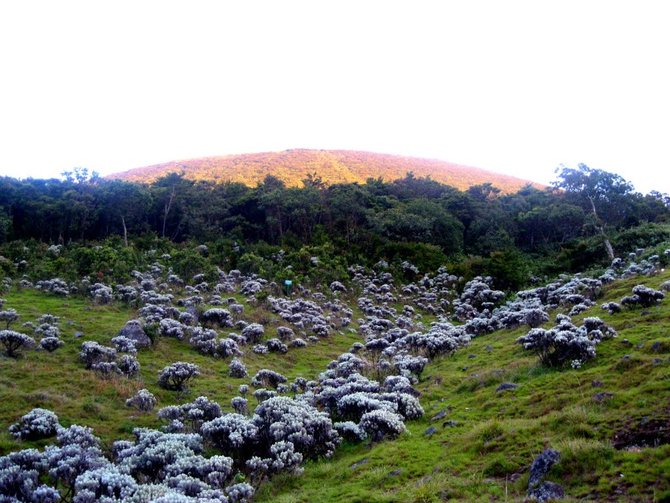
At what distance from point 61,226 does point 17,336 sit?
43.0 m

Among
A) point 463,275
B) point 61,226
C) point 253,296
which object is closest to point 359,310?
point 253,296

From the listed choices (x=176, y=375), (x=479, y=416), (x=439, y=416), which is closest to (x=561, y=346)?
(x=479, y=416)

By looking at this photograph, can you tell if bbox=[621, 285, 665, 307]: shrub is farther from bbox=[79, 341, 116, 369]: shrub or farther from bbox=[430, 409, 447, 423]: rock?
bbox=[79, 341, 116, 369]: shrub

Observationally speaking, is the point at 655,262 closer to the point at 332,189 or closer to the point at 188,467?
the point at 188,467

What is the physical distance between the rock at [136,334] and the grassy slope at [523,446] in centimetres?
1425

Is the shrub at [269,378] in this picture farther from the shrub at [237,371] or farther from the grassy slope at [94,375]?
the shrub at [237,371]

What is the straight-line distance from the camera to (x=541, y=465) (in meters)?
10.3

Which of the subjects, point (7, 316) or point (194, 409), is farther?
point (7, 316)

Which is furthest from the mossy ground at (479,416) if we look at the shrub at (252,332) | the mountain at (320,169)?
the mountain at (320,169)

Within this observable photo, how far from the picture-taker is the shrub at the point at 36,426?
1465 cm

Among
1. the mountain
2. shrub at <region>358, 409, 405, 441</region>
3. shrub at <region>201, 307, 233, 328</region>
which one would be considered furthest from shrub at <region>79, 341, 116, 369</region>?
the mountain

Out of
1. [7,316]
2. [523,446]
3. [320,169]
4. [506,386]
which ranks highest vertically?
[320,169]

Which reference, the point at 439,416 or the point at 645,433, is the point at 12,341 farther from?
the point at 645,433

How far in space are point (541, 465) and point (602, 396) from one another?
4.33 meters
